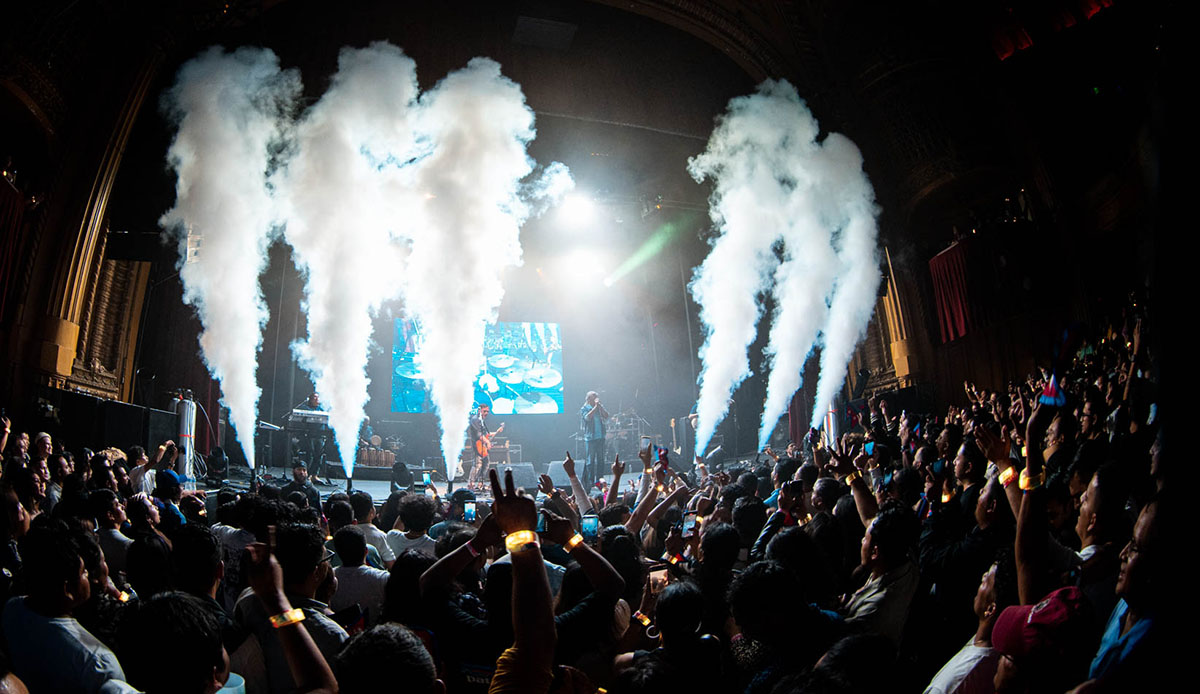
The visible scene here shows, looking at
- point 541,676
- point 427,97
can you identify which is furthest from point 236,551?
point 427,97

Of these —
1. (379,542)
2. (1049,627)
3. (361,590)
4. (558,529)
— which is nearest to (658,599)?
(558,529)

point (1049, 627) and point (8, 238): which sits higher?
point (8, 238)

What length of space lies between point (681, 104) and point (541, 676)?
46.6 feet

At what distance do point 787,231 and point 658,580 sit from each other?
38.1 feet

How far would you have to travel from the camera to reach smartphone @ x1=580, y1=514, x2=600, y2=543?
5010mm

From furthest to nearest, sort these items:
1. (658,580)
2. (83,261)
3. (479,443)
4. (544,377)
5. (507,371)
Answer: (544,377), (507,371), (479,443), (83,261), (658,580)

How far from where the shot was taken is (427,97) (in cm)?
1297

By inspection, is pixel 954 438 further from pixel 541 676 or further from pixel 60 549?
pixel 60 549

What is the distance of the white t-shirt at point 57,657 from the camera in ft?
6.34

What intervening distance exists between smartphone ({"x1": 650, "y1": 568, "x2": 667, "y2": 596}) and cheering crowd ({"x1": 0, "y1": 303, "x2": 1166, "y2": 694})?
0.02 metres

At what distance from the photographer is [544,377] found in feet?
66.6

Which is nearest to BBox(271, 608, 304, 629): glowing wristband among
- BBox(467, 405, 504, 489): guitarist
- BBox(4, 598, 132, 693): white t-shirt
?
BBox(4, 598, 132, 693): white t-shirt

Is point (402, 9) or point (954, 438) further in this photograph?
point (402, 9)

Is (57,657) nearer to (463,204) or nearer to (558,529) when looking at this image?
(558,529)
